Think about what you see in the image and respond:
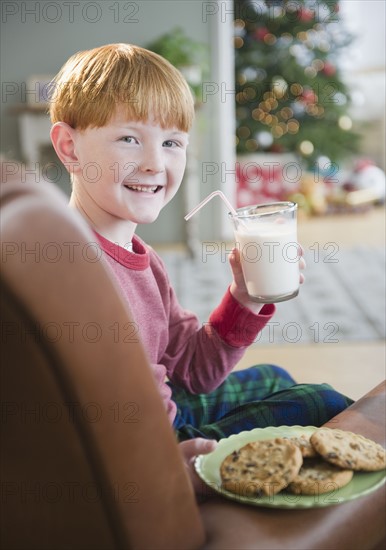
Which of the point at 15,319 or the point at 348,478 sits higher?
the point at 15,319

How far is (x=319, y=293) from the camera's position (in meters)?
4.06

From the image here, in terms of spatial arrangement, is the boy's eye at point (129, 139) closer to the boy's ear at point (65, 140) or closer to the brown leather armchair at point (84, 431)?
the boy's ear at point (65, 140)

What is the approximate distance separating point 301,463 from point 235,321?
0.57 meters

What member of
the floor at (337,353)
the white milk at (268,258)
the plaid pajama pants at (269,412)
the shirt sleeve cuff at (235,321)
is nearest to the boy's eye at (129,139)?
the white milk at (268,258)

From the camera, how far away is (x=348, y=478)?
94cm

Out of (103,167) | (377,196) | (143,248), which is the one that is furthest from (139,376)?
(377,196)

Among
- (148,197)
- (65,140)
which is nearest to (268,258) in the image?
(148,197)

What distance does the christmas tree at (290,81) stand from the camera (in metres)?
5.95

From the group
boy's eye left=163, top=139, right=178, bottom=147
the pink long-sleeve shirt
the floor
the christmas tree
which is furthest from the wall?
boy's eye left=163, top=139, right=178, bottom=147

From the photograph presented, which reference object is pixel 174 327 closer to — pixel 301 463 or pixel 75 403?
pixel 301 463

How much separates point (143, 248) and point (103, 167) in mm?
235

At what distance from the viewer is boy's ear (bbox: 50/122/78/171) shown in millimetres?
1294

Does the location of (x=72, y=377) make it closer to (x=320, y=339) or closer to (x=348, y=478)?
(x=348, y=478)

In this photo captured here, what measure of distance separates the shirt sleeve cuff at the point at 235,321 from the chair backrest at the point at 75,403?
0.69 meters
